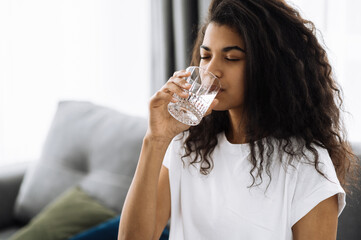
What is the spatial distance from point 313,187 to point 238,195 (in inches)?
8.6

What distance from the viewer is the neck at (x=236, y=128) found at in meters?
1.31

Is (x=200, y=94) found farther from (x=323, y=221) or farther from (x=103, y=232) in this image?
(x=103, y=232)

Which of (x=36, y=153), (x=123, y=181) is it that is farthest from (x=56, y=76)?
(x=123, y=181)

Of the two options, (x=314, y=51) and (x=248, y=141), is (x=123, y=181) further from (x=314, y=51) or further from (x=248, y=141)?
(x=314, y=51)

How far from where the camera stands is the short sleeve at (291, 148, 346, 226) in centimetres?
112

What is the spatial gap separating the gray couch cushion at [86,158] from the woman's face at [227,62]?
755mm

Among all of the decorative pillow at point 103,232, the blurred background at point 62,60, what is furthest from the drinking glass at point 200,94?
the blurred background at point 62,60

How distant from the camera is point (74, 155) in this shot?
6.82ft

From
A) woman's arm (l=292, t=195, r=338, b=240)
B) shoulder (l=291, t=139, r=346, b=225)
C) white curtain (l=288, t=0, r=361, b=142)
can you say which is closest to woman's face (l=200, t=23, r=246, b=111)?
shoulder (l=291, t=139, r=346, b=225)

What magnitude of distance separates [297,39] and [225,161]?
405mm

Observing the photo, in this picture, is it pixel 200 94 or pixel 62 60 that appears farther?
pixel 62 60

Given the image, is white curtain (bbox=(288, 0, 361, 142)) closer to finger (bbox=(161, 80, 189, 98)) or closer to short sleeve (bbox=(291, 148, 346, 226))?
short sleeve (bbox=(291, 148, 346, 226))

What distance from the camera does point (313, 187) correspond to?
1143 mm

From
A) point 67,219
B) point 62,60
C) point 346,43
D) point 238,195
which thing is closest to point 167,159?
point 238,195
